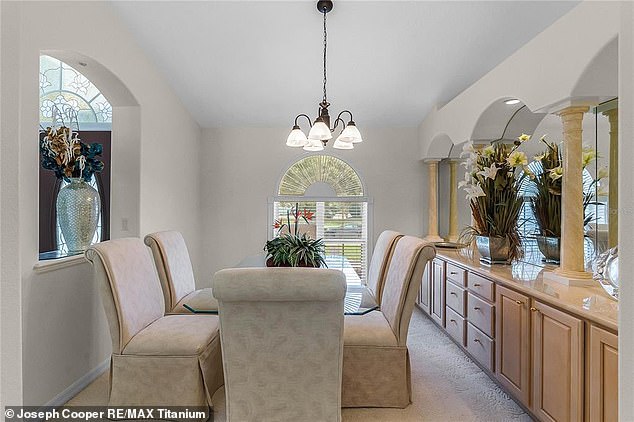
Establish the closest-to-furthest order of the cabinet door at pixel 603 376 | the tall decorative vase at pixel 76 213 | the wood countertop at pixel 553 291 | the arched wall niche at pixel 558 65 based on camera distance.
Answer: the cabinet door at pixel 603 376
the wood countertop at pixel 553 291
the arched wall niche at pixel 558 65
the tall decorative vase at pixel 76 213

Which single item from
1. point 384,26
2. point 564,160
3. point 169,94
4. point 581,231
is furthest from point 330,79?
point 581,231

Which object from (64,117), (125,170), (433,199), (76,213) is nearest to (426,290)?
(433,199)

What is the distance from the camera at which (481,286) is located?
293cm

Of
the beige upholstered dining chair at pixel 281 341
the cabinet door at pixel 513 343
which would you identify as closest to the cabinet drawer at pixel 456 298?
the cabinet door at pixel 513 343

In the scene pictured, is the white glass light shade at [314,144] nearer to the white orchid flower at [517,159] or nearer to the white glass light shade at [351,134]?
the white glass light shade at [351,134]

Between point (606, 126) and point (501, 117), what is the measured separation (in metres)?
1.02

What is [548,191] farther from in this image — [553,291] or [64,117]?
[64,117]

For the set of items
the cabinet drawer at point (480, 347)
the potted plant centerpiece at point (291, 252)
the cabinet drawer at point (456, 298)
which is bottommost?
the cabinet drawer at point (480, 347)

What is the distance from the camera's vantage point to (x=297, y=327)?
1.94m

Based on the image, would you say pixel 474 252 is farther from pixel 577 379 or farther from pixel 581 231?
pixel 577 379

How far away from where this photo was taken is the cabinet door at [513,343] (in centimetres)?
232

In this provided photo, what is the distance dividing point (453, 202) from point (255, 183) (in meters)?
2.64

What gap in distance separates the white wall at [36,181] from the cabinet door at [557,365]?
2.16m

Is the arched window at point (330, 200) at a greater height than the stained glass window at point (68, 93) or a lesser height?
lesser
